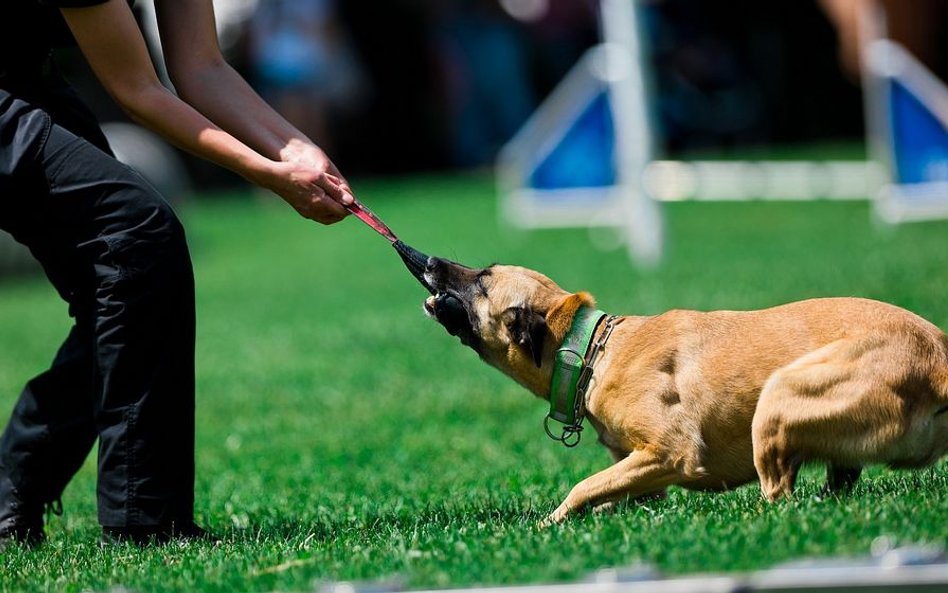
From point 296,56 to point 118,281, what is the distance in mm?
15934

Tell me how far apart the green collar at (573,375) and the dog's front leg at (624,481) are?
0.19 m

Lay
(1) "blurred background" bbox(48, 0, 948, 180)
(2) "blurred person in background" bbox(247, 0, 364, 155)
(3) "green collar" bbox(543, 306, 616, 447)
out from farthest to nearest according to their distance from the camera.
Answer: (1) "blurred background" bbox(48, 0, 948, 180) < (2) "blurred person in background" bbox(247, 0, 364, 155) < (3) "green collar" bbox(543, 306, 616, 447)

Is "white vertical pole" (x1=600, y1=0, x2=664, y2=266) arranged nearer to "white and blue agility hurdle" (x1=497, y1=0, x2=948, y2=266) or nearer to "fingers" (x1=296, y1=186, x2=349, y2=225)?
"white and blue agility hurdle" (x1=497, y1=0, x2=948, y2=266)

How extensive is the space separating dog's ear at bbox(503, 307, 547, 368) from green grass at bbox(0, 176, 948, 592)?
581 mm

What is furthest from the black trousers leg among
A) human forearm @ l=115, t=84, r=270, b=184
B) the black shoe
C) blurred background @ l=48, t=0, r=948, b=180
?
blurred background @ l=48, t=0, r=948, b=180

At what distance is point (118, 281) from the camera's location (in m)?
4.40

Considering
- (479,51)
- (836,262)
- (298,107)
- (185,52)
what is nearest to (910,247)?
(836,262)

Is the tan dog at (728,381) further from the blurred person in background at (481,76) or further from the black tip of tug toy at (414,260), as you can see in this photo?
the blurred person in background at (481,76)

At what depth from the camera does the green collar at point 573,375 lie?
191 inches

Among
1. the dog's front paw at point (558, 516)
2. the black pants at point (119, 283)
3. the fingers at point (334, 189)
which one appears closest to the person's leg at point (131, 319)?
the black pants at point (119, 283)

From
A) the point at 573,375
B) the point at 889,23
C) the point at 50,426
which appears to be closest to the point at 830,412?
the point at 573,375

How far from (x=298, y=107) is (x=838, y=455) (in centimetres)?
1608

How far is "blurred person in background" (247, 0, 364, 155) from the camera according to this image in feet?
64.7

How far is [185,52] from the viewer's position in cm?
476
